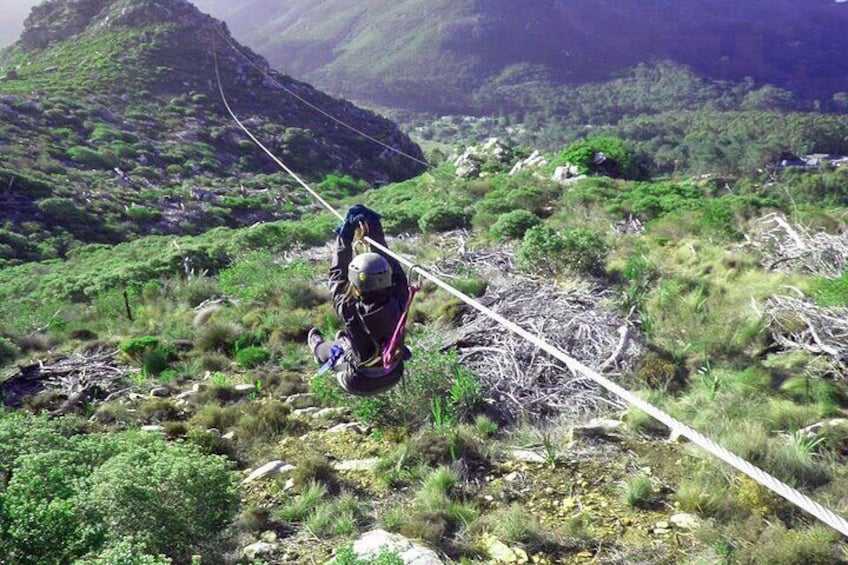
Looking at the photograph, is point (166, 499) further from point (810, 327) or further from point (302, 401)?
point (810, 327)

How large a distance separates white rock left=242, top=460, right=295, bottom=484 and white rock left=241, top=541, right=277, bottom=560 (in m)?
1.10

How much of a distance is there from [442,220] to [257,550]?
12.4 m

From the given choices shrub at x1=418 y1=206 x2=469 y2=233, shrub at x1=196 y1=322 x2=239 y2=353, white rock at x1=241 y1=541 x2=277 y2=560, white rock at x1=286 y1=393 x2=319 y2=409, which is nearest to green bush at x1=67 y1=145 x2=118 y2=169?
shrub at x1=418 y1=206 x2=469 y2=233

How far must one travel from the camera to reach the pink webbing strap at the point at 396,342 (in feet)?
15.2

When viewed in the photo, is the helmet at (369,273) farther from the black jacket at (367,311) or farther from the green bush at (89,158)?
the green bush at (89,158)

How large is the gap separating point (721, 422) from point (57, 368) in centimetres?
897

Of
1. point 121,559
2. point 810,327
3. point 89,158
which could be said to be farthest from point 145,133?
point 121,559

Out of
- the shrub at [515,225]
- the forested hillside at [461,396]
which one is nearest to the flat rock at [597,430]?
the forested hillside at [461,396]

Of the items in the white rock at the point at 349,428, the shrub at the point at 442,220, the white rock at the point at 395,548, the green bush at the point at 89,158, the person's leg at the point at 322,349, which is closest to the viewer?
the white rock at the point at 395,548

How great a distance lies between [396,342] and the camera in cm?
469

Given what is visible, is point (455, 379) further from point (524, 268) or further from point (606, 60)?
point (606, 60)

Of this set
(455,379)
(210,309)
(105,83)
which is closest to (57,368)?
(210,309)

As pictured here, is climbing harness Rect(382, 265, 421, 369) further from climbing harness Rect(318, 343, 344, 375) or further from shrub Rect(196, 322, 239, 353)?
shrub Rect(196, 322, 239, 353)

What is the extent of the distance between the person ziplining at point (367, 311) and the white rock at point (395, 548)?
1.14m
